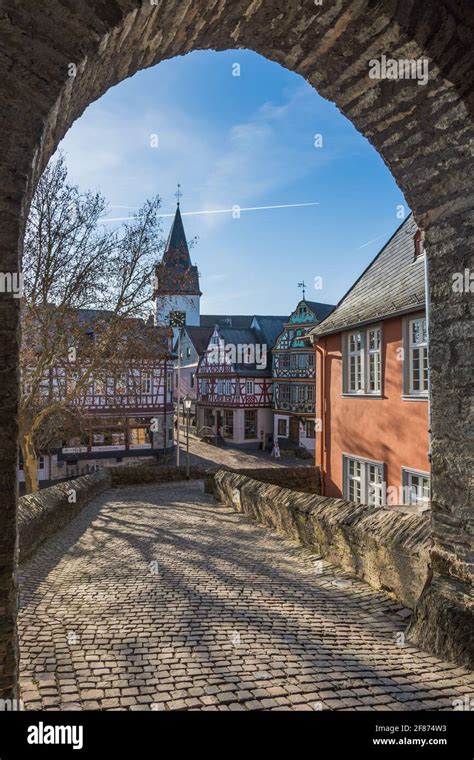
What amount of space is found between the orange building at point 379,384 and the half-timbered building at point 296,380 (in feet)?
40.0

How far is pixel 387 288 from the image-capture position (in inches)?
491

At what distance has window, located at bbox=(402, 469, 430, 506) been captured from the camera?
34.7ft

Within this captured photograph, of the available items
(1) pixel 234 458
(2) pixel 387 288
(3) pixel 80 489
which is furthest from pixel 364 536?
(1) pixel 234 458

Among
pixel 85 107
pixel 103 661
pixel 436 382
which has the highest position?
pixel 85 107

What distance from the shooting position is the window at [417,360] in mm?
10742

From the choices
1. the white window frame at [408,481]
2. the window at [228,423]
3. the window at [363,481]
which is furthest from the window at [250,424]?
the white window frame at [408,481]

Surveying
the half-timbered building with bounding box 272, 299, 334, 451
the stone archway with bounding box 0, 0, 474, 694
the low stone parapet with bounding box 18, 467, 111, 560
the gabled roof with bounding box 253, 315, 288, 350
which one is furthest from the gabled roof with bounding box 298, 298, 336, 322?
the stone archway with bounding box 0, 0, 474, 694

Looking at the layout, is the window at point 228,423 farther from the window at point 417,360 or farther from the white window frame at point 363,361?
the window at point 417,360

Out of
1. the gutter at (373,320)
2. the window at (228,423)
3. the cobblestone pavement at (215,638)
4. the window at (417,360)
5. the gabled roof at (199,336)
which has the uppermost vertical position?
the gabled roof at (199,336)
